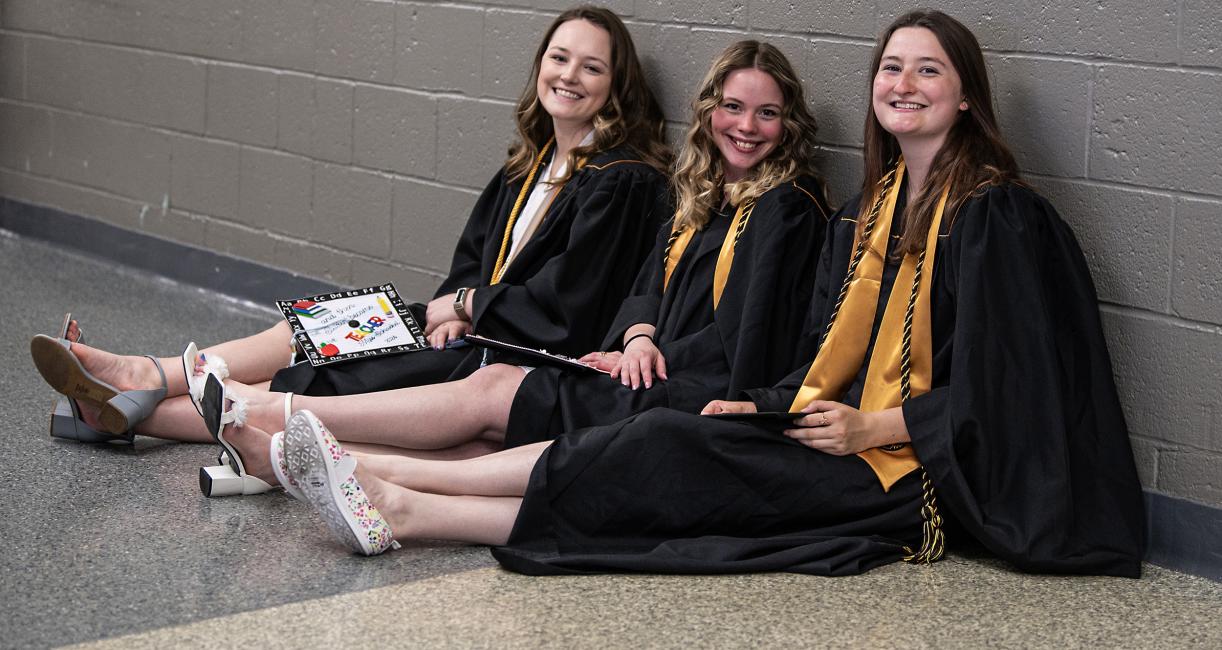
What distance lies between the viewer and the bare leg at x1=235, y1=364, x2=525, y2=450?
10.5 ft

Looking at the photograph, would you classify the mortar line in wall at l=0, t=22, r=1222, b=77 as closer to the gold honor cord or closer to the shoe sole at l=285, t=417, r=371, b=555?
the gold honor cord

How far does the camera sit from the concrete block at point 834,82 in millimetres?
3473

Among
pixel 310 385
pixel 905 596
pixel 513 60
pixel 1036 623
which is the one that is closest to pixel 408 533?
pixel 310 385

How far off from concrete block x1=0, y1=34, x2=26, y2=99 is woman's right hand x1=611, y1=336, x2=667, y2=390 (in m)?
3.70

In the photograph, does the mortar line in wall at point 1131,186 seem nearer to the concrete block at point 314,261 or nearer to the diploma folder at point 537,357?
the diploma folder at point 537,357

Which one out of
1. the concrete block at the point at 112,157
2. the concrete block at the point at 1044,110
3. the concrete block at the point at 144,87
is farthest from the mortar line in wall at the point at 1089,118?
the concrete block at the point at 112,157

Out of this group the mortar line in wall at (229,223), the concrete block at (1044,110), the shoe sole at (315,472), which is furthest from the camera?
the mortar line in wall at (229,223)

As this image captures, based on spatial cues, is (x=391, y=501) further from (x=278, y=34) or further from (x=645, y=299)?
(x=278, y=34)

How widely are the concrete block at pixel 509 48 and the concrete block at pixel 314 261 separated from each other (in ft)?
2.89

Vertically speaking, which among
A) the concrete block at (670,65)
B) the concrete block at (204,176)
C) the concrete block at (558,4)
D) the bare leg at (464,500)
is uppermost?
the concrete block at (558,4)

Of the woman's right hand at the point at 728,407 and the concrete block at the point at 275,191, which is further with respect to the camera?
the concrete block at the point at 275,191

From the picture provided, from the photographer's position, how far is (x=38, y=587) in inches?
105

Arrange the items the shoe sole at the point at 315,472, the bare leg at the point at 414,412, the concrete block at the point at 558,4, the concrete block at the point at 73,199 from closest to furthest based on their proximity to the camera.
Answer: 1. the shoe sole at the point at 315,472
2. the bare leg at the point at 414,412
3. the concrete block at the point at 558,4
4. the concrete block at the point at 73,199

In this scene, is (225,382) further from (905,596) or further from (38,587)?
(905,596)
